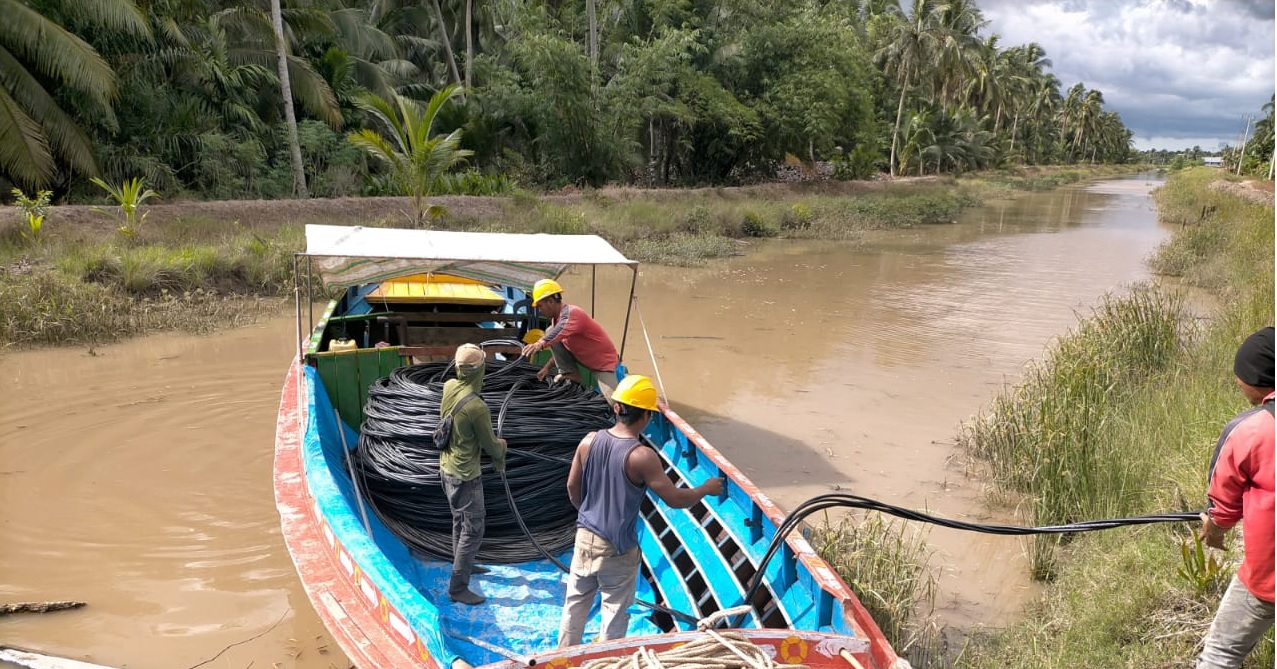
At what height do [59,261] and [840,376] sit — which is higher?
[59,261]

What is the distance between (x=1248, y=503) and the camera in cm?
283

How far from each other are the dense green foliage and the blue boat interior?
43.8 ft

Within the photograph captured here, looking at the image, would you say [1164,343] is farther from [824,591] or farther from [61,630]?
[61,630]

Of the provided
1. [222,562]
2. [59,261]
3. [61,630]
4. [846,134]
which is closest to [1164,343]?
[222,562]

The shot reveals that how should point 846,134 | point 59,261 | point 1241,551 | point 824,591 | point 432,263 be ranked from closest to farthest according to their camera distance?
point 824,591, point 1241,551, point 432,263, point 59,261, point 846,134

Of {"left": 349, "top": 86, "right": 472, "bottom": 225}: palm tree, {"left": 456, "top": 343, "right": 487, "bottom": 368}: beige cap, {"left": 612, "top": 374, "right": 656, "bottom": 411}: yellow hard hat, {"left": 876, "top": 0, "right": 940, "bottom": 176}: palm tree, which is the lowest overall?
{"left": 456, "top": 343, "right": 487, "bottom": 368}: beige cap

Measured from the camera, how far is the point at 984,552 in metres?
5.78

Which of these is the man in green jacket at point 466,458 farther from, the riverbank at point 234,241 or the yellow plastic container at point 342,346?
the riverbank at point 234,241

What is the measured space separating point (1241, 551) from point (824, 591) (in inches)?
99.7

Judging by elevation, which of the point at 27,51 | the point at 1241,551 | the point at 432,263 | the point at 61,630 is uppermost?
A: the point at 27,51

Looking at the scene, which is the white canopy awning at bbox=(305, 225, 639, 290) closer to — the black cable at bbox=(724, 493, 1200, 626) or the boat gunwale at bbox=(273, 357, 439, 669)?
the boat gunwale at bbox=(273, 357, 439, 669)

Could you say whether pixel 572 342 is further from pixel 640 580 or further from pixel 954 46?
pixel 954 46

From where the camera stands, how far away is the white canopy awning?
6.04 m

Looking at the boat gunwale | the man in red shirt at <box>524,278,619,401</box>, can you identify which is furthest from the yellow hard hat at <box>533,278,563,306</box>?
the boat gunwale
